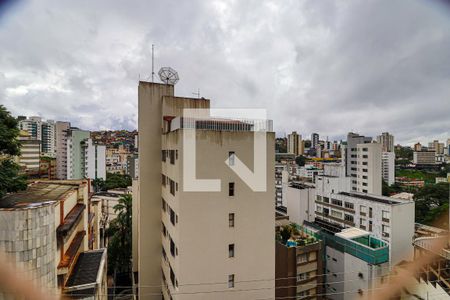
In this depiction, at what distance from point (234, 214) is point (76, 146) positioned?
3697cm

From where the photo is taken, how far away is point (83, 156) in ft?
123

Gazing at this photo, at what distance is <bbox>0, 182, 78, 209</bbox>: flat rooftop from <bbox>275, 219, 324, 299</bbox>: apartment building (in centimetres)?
924

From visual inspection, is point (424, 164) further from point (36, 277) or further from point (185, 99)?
point (36, 277)

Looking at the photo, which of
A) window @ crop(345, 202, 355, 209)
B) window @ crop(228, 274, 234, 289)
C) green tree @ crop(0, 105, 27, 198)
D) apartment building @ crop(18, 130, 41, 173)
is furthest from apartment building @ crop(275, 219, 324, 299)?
apartment building @ crop(18, 130, 41, 173)

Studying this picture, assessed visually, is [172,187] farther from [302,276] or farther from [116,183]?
[116,183]

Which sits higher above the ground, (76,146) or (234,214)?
(76,146)

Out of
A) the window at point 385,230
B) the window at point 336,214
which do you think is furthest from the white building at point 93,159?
the window at point 385,230

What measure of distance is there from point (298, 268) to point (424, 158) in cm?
6503

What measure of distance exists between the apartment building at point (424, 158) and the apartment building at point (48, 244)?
72117 millimetres

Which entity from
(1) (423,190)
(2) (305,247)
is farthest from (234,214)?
(1) (423,190)

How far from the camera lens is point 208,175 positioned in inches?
281

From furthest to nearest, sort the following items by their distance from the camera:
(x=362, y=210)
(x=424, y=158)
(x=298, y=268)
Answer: (x=424, y=158)
(x=362, y=210)
(x=298, y=268)

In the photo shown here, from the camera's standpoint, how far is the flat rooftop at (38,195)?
246 inches

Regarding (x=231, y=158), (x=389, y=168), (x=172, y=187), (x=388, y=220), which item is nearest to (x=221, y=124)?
(x=231, y=158)
